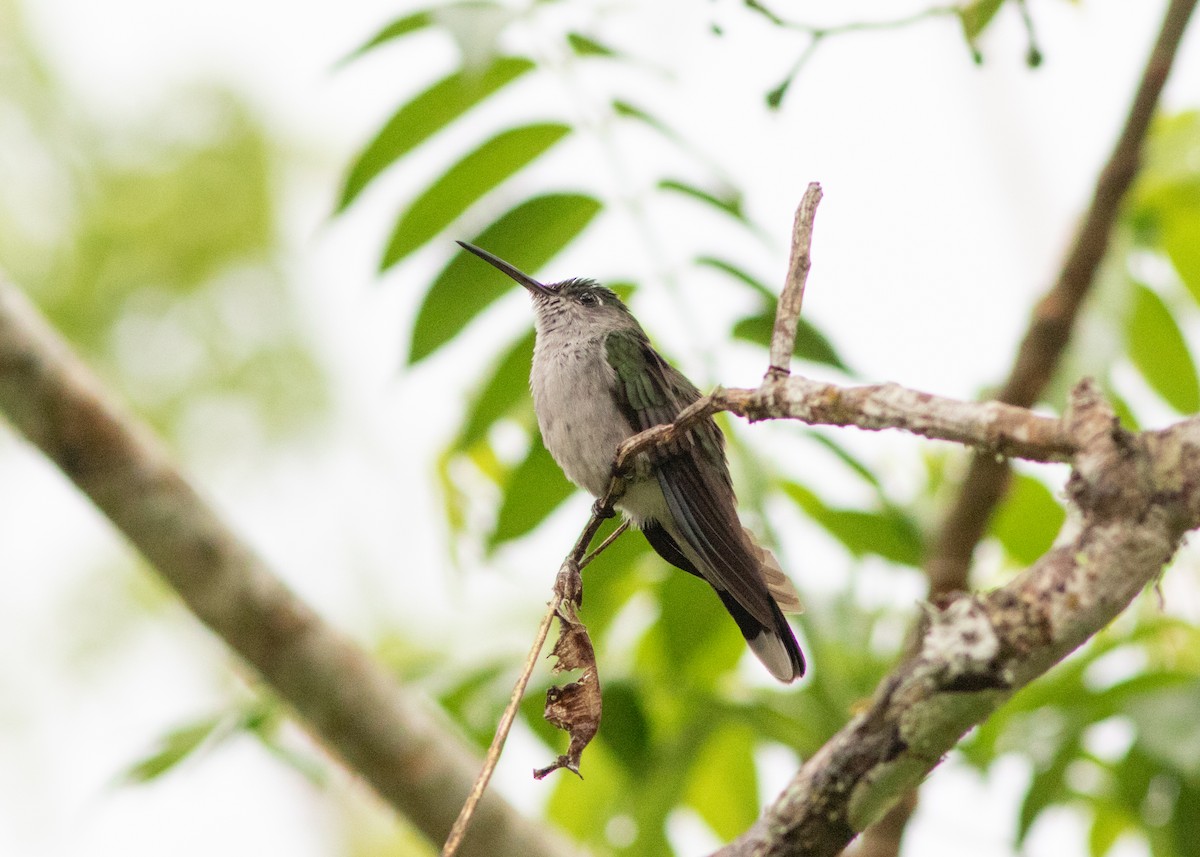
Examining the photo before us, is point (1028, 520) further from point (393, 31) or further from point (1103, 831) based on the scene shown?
point (393, 31)

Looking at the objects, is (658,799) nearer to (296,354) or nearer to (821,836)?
(821,836)

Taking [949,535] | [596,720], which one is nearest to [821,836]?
[596,720]

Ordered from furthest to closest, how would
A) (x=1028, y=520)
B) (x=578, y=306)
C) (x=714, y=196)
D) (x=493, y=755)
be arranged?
(x=578, y=306), (x=1028, y=520), (x=714, y=196), (x=493, y=755)

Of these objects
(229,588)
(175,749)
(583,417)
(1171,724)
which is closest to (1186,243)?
(1171,724)

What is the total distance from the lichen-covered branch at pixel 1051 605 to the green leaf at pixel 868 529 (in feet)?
7.29

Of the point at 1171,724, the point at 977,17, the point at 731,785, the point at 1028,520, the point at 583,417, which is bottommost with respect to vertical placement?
the point at 1171,724

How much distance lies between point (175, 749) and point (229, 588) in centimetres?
55

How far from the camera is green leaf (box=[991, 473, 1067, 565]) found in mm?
4066

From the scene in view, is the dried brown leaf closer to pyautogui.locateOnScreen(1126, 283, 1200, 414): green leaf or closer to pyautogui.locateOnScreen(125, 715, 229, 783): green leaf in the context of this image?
pyautogui.locateOnScreen(125, 715, 229, 783): green leaf

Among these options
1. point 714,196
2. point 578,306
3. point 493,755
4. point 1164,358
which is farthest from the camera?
point 578,306

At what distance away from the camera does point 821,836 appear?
1766 millimetres

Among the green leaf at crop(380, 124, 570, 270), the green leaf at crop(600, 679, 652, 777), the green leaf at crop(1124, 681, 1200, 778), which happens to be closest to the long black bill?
the green leaf at crop(380, 124, 570, 270)

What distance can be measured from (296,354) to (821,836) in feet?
40.6

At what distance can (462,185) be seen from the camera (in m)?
3.72
